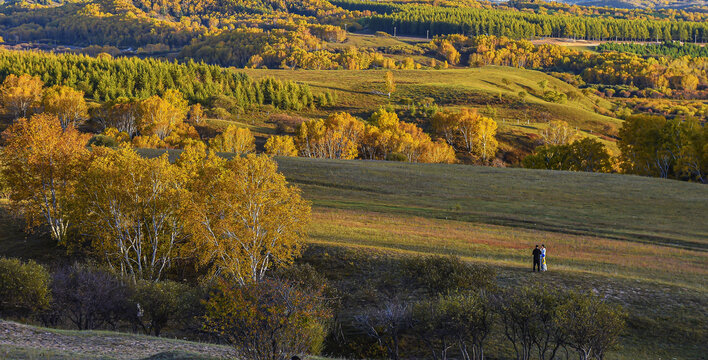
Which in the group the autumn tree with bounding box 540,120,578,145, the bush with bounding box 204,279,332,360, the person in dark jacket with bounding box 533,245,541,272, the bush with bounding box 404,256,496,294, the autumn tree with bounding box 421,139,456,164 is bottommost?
the autumn tree with bounding box 421,139,456,164

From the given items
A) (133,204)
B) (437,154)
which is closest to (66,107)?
(437,154)

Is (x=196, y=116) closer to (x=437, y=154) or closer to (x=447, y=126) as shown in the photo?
(x=447, y=126)

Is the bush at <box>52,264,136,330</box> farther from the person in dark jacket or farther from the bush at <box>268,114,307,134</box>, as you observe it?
the bush at <box>268,114,307,134</box>

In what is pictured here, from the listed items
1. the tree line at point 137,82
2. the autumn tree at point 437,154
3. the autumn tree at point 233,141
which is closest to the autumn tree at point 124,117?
the autumn tree at point 233,141

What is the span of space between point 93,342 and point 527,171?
66.0 metres

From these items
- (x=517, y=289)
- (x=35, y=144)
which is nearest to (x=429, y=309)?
(x=517, y=289)

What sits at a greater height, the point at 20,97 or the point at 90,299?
the point at 90,299

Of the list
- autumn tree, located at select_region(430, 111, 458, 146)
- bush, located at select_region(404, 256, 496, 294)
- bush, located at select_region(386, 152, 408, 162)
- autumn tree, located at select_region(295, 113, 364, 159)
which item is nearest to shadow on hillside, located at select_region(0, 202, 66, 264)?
bush, located at select_region(404, 256, 496, 294)

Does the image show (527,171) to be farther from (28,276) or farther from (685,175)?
(28,276)

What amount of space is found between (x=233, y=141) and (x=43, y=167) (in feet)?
235

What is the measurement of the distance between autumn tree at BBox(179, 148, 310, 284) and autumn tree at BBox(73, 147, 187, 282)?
15.4 ft

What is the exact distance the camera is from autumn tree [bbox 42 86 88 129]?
137 metres

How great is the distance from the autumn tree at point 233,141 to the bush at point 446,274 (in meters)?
83.5

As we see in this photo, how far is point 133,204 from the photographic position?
44.8 m
